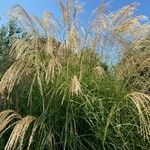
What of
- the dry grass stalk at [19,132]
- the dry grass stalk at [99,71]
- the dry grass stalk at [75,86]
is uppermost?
the dry grass stalk at [99,71]

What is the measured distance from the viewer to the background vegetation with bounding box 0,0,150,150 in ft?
16.5

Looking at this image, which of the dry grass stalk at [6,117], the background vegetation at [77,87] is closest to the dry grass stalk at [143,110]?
the background vegetation at [77,87]

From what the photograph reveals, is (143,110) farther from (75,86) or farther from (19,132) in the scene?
(19,132)

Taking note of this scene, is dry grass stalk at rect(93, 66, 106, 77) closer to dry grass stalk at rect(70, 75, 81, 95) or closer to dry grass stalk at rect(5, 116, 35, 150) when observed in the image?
dry grass stalk at rect(70, 75, 81, 95)

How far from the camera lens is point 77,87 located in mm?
4762

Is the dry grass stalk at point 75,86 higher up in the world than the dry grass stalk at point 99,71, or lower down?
lower down

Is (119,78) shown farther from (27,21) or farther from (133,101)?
(27,21)

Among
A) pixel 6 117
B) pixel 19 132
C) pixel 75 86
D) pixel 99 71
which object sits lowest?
pixel 19 132

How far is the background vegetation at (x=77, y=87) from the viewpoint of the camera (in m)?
5.02

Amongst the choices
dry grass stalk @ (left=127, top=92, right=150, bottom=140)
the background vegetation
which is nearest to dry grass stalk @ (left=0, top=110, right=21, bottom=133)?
the background vegetation

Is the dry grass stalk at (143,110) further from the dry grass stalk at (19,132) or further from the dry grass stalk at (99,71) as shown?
the dry grass stalk at (19,132)

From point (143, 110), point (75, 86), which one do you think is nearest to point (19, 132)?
point (75, 86)

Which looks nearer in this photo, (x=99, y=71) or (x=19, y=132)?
(x=19, y=132)

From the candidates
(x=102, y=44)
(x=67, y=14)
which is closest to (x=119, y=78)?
(x=102, y=44)
